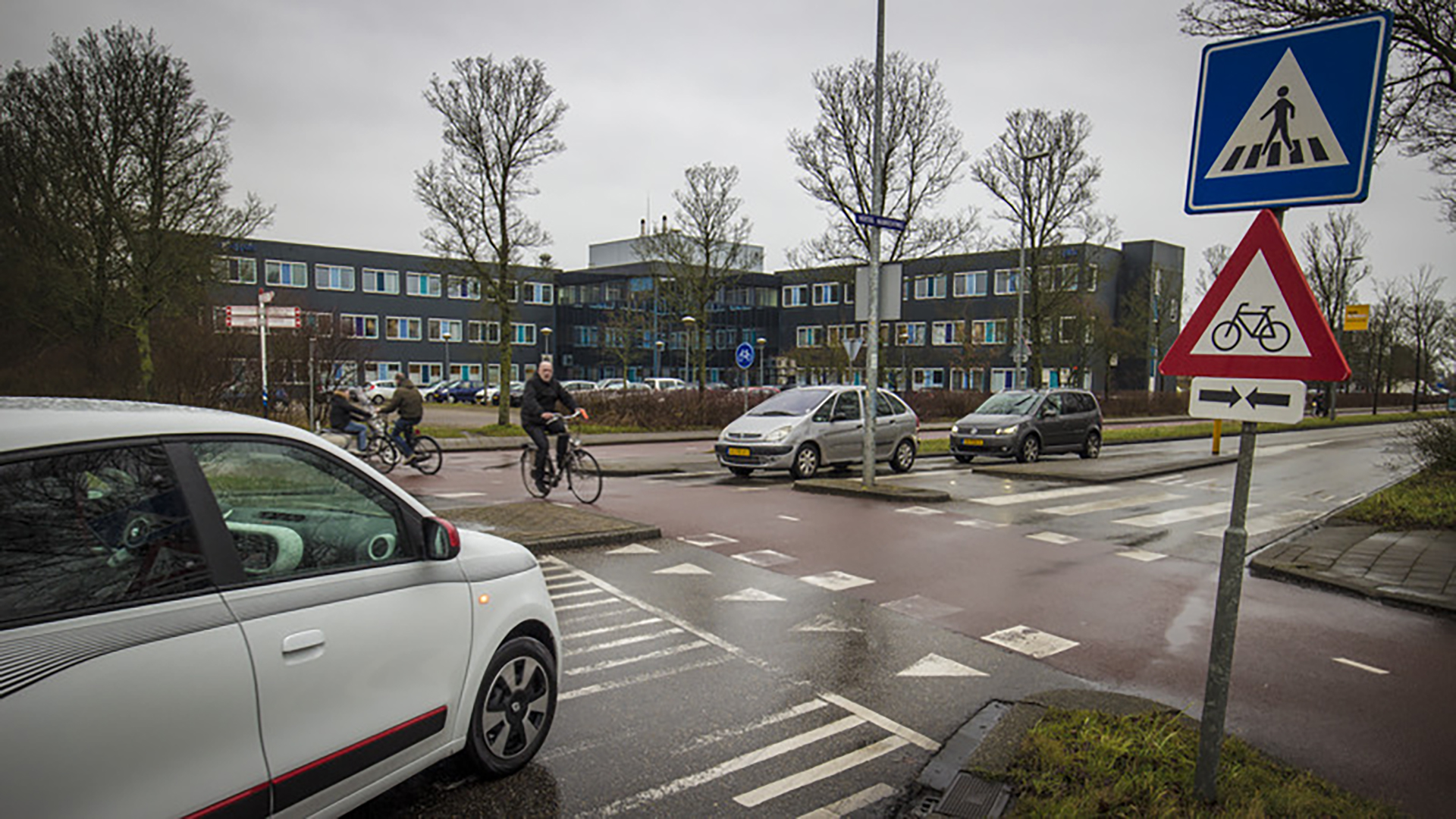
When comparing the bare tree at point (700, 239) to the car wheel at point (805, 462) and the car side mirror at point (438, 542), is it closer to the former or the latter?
the car wheel at point (805, 462)

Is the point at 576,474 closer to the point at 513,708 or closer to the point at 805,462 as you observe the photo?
the point at 805,462

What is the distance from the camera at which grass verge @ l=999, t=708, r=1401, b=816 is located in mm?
3211

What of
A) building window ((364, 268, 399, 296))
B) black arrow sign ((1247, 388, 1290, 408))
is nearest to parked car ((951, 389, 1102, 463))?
black arrow sign ((1247, 388, 1290, 408))

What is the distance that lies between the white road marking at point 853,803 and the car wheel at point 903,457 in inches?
514

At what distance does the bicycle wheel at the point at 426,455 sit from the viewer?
15.5m

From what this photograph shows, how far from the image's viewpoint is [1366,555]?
8.55 m

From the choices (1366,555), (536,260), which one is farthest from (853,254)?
(1366,555)

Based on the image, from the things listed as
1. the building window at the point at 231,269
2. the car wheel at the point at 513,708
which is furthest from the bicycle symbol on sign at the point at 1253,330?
the building window at the point at 231,269

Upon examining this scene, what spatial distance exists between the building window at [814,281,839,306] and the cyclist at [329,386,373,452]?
57.0 m

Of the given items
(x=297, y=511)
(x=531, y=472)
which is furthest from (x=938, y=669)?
(x=531, y=472)

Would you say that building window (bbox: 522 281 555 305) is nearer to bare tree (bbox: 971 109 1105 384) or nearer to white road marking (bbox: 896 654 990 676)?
bare tree (bbox: 971 109 1105 384)

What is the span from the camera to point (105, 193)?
22.1 meters

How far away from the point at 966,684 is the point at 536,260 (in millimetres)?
28616

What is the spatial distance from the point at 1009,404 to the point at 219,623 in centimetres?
1861
